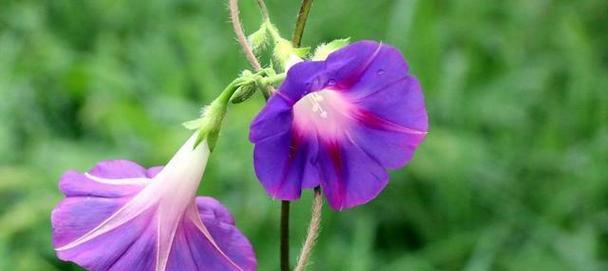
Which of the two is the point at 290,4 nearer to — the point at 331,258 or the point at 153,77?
the point at 153,77

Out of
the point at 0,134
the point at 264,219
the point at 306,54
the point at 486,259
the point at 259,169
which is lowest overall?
the point at 486,259

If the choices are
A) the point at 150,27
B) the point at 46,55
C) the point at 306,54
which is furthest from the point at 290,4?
the point at 306,54

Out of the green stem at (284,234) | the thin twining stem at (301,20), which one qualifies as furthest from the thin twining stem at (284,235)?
the thin twining stem at (301,20)

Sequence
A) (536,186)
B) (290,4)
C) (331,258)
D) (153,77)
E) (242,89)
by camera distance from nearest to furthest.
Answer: (242,89)
(331,258)
(536,186)
(153,77)
(290,4)

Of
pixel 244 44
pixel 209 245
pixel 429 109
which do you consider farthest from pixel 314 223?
pixel 429 109

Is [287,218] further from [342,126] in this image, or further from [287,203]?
[342,126]

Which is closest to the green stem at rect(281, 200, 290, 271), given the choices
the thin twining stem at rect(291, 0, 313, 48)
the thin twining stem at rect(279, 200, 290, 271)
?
the thin twining stem at rect(279, 200, 290, 271)
